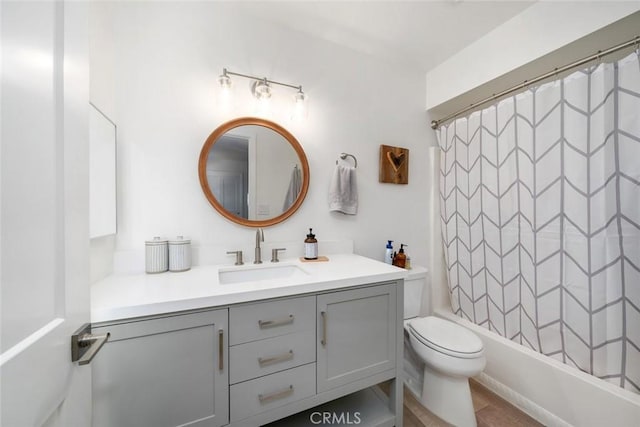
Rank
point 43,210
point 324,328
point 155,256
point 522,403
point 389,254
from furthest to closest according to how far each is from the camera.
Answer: point 389,254, point 522,403, point 155,256, point 324,328, point 43,210

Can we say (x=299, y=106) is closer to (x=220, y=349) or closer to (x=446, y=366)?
(x=220, y=349)

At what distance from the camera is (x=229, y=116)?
148 cm

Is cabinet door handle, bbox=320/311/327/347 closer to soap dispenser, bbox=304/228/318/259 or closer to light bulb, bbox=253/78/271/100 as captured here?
soap dispenser, bbox=304/228/318/259

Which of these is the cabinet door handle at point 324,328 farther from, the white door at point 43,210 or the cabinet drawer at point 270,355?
the white door at point 43,210

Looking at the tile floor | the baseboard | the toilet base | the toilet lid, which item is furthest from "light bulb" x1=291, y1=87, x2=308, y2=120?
the baseboard

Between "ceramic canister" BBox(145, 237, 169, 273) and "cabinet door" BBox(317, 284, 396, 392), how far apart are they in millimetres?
820

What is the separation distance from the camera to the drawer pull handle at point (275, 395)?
0.98 m

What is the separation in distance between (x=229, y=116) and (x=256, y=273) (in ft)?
3.14

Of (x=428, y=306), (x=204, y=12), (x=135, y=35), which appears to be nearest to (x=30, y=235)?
(x=135, y=35)

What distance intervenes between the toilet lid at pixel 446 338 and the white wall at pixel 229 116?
0.58 meters

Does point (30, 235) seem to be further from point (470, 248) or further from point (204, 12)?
point (470, 248)

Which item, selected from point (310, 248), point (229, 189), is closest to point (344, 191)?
point (310, 248)

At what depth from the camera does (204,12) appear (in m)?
1.42

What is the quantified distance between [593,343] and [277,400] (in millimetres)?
1584
